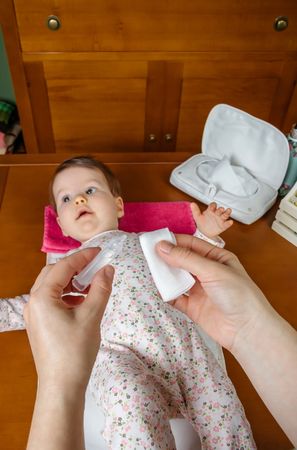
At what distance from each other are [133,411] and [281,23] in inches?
61.1

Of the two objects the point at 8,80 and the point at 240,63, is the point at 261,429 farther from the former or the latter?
the point at 8,80

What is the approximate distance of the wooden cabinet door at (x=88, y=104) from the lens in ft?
5.36

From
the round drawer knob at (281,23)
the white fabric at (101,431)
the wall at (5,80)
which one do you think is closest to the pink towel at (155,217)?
the white fabric at (101,431)

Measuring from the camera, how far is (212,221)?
102 centimetres

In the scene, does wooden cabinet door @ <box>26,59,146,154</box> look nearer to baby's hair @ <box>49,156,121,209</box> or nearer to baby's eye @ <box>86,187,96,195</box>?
baby's hair @ <box>49,156,121,209</box>

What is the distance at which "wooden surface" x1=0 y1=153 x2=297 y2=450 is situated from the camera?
837 mm

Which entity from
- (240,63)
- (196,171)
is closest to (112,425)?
(196,171)

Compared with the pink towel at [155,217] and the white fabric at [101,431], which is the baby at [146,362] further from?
the pink towel at [155,217]

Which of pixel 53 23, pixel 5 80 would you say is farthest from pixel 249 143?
pixel 5 80

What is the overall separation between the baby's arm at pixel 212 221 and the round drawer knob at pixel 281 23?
3.31ft

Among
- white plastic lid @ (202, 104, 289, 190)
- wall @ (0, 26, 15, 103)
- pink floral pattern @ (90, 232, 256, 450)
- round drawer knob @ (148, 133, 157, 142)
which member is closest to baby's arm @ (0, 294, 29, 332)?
pink floral pattern @ (90, 232, 256, 450)

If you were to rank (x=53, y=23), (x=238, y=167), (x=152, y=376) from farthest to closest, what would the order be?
(x=53, y=23), (x=238, y=167), (x=152, y=376)

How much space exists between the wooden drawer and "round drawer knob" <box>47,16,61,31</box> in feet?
0.04

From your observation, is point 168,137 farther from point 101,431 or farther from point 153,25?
point 101,431
